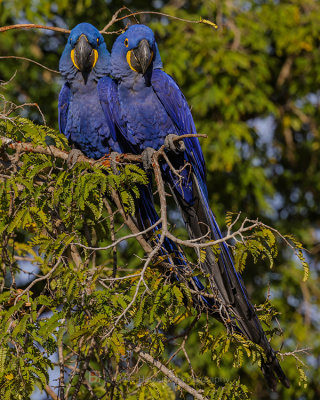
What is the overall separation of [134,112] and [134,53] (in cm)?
36

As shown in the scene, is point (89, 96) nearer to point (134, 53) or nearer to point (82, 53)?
point (82, 53)

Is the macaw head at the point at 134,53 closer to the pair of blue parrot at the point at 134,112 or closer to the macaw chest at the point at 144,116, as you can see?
the pair of blue parrot at the point at 134,112

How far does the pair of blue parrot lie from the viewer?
3.29m

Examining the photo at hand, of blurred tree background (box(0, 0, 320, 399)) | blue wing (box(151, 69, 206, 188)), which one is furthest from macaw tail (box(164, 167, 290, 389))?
blurred tree background (box(0, 0, 320, 399))

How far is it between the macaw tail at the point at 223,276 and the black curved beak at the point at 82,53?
0.87m

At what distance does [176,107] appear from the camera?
346 cm

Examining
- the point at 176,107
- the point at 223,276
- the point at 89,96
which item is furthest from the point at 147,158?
the point at 223,276

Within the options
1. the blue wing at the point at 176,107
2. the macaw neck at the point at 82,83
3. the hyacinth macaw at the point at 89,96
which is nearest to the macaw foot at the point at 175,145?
the blue wing at the point at 176,107

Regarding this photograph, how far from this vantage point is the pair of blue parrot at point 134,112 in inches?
130

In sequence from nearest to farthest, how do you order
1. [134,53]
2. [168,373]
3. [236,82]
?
1. [168,373]
2. [134,53]
3. [236,82]

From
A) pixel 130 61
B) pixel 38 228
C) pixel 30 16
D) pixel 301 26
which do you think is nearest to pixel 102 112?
pixel 130 61

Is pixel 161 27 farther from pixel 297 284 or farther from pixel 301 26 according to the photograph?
pixel 297 284

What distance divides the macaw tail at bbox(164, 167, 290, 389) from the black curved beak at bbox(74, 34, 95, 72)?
87 centimetres

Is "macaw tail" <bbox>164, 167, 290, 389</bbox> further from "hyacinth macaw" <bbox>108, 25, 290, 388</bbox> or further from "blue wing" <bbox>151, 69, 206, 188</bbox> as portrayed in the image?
"blue wing" <bbox>151, 69, 206, 188</bbox>
